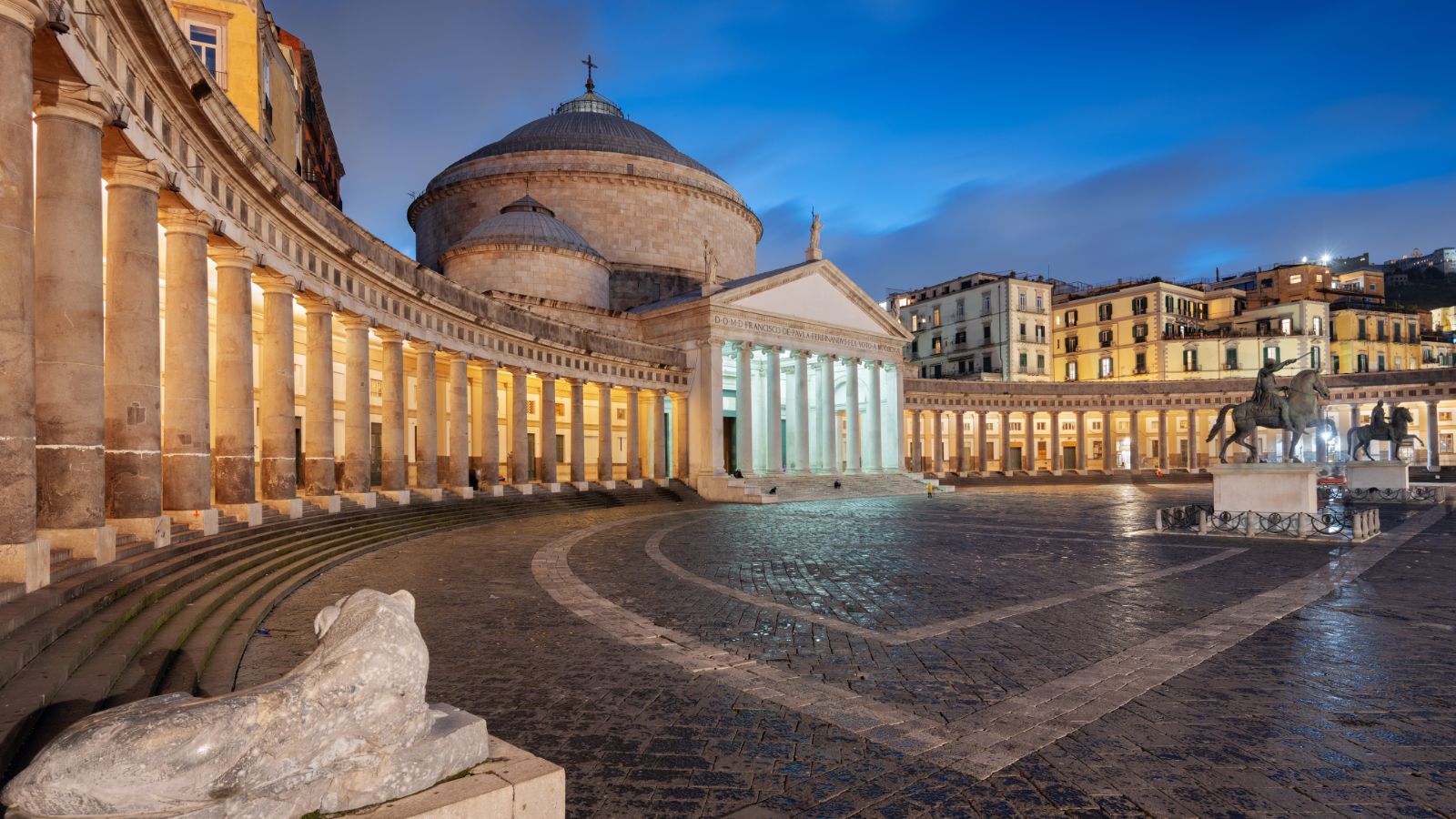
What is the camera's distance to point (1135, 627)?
32.0ft

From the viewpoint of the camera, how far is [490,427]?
31.0 m

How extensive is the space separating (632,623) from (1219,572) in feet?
33.5

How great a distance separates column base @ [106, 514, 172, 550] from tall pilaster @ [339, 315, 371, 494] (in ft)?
34.5

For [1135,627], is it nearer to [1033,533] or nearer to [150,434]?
[1033,533]

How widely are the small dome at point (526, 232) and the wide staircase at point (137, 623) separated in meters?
32.0

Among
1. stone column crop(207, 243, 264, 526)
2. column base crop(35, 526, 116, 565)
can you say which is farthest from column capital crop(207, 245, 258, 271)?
column base crop(35, 526, 116, 565)

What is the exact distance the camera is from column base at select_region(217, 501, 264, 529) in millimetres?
15469

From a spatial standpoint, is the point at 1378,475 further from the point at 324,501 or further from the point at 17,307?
the point at 17,307

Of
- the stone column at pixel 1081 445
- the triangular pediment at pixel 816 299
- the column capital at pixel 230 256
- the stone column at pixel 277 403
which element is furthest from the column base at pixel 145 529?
the stone column at pixel 1081 445

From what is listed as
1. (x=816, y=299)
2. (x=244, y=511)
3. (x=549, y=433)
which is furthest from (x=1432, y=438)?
(x=244, y=511)

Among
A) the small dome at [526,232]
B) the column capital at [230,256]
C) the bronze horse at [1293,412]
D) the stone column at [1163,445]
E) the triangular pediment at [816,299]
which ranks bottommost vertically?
the stone column at [1163,445]

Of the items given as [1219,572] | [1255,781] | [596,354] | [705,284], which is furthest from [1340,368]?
[1255,781]

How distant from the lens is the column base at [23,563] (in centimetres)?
775

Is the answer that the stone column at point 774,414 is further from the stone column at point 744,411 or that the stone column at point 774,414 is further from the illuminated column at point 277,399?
the illuminated column at point 277,399
